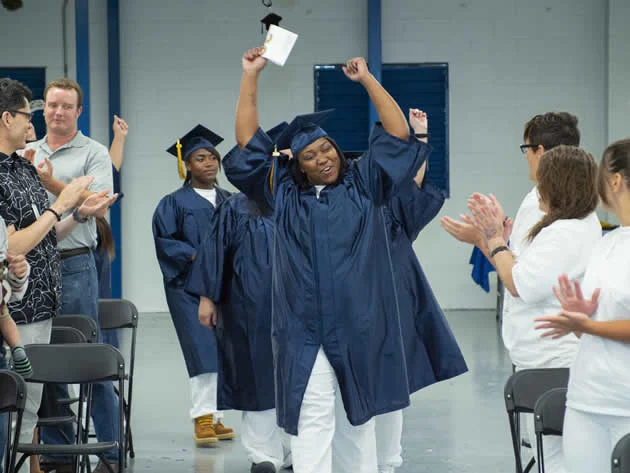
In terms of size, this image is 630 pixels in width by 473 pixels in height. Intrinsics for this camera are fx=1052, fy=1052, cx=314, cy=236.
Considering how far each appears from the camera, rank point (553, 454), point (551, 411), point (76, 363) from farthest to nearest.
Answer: point (76, 363) → point (553, 454) → point (551, 411)

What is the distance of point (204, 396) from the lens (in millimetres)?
5449

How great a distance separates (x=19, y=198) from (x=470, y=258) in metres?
7.85

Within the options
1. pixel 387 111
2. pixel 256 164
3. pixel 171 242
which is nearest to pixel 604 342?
pixel 387 111

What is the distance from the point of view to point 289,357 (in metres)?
3.57

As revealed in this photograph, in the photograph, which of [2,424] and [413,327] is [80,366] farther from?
[413,327]

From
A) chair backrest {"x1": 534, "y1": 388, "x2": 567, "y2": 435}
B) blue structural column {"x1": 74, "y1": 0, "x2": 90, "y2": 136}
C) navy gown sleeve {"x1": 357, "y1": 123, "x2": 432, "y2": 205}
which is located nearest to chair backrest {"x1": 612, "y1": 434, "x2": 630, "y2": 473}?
chair backrest {"x1": 534, "y1": 388, "x2": 567, "y2": 435}

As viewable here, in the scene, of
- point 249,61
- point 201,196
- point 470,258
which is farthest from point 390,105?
point 470,258

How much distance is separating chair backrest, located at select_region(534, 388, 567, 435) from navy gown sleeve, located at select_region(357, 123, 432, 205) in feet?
3.20

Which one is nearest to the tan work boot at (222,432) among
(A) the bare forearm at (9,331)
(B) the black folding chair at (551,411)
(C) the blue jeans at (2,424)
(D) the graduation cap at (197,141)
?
(D) the graduation cap at (197,141)

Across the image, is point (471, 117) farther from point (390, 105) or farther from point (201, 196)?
point (390, 105)

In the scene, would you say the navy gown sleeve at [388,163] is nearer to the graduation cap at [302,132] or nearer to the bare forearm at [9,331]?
the graduation cap at [302,132]

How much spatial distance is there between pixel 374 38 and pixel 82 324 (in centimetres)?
666

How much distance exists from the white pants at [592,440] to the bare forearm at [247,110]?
1.64m

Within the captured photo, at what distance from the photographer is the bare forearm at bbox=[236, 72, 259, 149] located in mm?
3744
